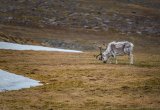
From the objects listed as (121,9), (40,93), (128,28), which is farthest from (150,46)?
(40,93)

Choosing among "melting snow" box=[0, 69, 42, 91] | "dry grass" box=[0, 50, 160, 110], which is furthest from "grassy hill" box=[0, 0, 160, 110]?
"melting snow" box=[0, 69, 42, 91]

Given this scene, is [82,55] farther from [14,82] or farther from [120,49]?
[14,82]

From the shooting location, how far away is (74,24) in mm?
98062

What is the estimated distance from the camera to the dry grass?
24781 millimetres

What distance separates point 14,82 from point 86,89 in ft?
18.0

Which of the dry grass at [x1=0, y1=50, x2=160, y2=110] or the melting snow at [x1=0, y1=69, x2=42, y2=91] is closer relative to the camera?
the dry grass at [x1=0, y1=50, x2=160, y2=110]

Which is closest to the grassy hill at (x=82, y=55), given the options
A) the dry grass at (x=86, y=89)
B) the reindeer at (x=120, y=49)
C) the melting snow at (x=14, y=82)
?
the dry grass at (x=86, y=89)

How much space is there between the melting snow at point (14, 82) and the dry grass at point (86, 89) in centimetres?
96

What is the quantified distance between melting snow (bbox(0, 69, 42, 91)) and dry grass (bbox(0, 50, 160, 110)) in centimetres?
96

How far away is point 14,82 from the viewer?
32.2 metres

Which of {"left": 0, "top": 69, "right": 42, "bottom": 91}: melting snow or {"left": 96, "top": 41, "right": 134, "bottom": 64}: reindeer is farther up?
{"left": 0, "top": 69, "right": 42, "bottom": 91}: melting snow

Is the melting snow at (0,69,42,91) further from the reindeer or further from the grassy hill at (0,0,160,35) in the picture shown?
the grassy hill at (0,0,160,35)

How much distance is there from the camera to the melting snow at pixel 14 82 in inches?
1192

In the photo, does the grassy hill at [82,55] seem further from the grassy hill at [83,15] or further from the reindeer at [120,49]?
the reindeer at [120,49]
